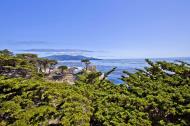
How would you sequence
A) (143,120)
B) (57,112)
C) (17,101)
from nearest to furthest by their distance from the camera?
(143,120) → (57,112) → (17,101)

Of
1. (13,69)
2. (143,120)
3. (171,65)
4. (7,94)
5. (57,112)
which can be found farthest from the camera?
(13,69)

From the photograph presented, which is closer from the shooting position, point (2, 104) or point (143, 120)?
point (143, 120)

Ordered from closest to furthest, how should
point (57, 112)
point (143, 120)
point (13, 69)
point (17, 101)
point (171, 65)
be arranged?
1. point (143, 120)
2. point (57, 112)
3. point (17, 101)
4. point (171, 65)
5. point (13, 69)

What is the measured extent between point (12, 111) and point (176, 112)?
11991 mm

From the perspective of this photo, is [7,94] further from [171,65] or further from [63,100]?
[171,65]

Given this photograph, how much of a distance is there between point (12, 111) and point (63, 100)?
3875 mm

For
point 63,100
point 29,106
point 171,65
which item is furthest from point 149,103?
point 171,65

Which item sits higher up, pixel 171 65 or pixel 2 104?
pixel 171 65

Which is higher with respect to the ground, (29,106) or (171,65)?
(171,65)

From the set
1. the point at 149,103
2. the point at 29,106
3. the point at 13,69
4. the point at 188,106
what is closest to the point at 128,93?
the point at 149,103

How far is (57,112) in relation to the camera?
89.9 ft

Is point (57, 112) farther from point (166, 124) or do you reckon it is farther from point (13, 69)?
point (13, 69)

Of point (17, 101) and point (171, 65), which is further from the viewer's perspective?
point (171, 65)

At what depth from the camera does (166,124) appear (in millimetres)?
26219
